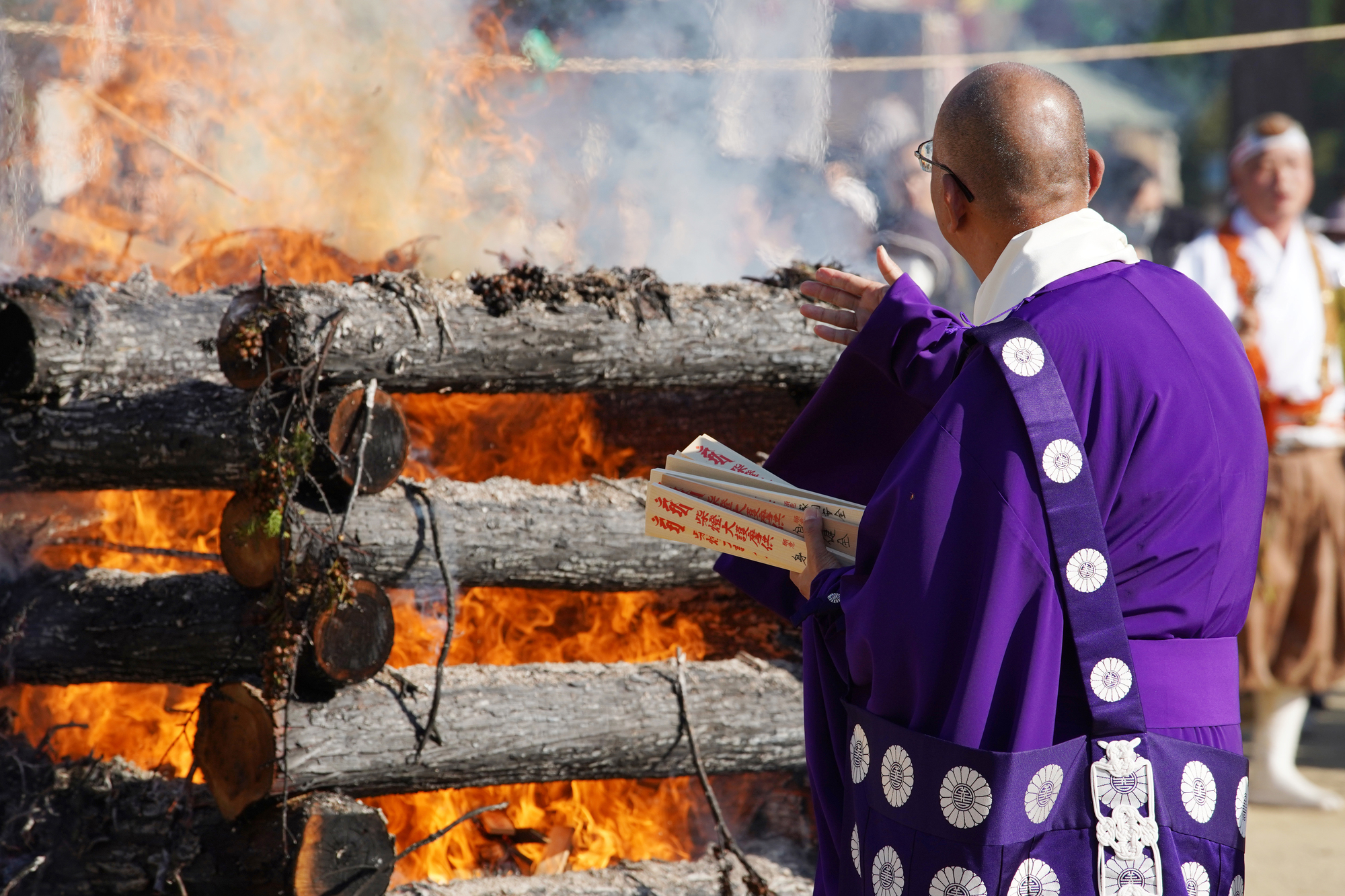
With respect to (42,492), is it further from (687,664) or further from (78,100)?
(78,100)

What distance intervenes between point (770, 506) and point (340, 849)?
1.90 metres

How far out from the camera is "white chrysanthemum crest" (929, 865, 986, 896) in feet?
6.73

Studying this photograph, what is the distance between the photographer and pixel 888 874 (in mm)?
2189

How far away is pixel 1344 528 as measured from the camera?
21.0ft

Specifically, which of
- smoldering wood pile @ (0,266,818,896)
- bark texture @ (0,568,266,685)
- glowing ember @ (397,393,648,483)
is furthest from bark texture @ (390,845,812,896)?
glowing ember @ (397,393,648,483)

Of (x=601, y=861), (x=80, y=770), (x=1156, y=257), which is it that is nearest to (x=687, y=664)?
(x=601, y=861)

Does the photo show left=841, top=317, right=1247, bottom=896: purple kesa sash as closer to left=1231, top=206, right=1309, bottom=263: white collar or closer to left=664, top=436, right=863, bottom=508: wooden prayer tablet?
left=664, top=436, right=863, bottom=508: wooden prayer tablet

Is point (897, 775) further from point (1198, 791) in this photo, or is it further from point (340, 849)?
point (340, 849)

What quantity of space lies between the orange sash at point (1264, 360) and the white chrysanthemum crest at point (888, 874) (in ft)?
16.5

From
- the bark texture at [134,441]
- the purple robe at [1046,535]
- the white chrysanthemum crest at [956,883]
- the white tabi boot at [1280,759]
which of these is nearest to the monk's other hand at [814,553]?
the purple robe at [1046,535]

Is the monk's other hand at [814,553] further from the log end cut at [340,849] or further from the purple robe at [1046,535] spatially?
the log end cut at [340,849]

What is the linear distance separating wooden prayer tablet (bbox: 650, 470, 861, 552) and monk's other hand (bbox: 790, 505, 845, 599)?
0.04 ft

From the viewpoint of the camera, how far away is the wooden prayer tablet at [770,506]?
245 cm

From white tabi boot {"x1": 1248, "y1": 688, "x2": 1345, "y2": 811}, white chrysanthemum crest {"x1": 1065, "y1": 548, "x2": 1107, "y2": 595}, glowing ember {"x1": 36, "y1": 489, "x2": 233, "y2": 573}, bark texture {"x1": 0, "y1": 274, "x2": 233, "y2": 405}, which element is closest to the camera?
white chrysanthemum crest {"x1": 1065, "y1": 548, "x2": 1107, "y2": 595}
